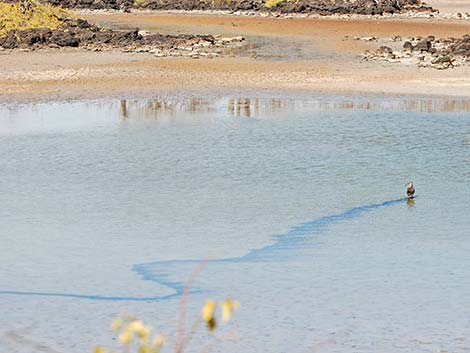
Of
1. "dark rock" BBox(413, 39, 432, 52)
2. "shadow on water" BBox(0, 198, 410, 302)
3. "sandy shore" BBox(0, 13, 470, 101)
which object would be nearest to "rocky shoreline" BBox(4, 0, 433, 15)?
"sandy shore" BBox(0, 13, 470, 101)

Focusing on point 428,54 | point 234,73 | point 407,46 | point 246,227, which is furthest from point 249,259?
point 407,46

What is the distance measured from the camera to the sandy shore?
780 inches

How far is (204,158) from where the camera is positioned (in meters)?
12.8

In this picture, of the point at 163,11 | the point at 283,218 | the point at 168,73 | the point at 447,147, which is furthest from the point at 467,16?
the point at 283,218

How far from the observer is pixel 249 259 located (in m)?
8.11

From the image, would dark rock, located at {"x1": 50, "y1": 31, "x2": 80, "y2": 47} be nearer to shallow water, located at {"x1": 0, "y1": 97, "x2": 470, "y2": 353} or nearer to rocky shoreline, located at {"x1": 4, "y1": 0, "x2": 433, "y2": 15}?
shallow water, located at {"x1": 0, "y1": 97, "x2": 470, "y2": 353}

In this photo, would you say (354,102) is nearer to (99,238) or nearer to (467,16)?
(99,238)

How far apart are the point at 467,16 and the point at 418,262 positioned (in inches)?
1358

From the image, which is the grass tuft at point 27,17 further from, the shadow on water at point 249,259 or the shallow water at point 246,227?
the shadow on water at point 249,259

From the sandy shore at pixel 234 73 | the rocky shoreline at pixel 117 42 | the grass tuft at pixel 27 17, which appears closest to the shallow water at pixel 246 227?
the sandy shore at pixel 234 73

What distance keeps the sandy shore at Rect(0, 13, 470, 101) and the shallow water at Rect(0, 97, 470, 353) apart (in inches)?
128

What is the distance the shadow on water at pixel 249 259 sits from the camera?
280 inches

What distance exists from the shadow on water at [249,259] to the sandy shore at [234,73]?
10.1 m

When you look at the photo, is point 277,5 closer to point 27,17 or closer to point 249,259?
point 27,17
